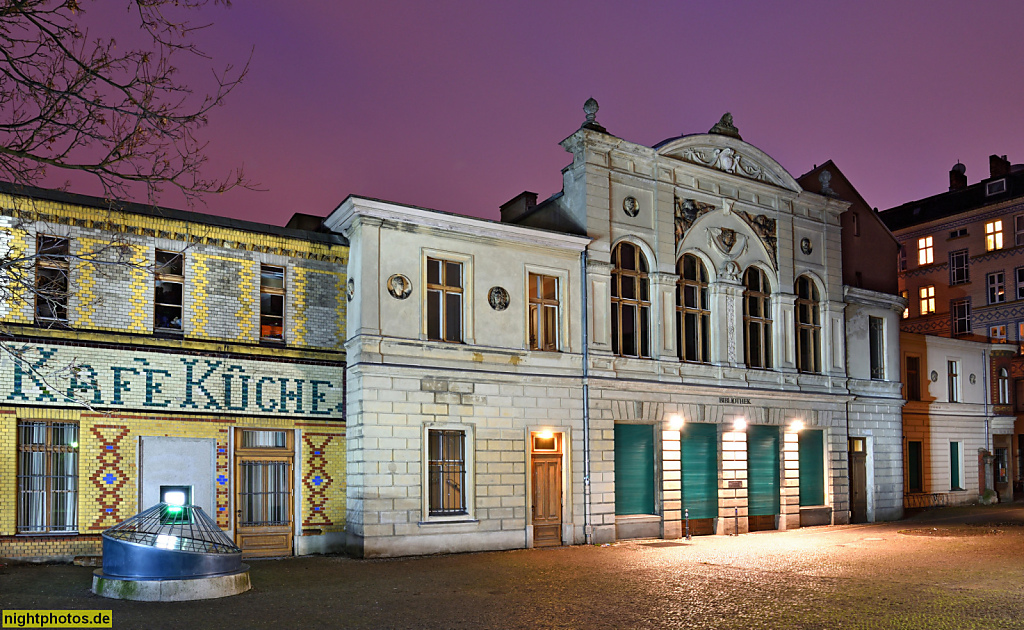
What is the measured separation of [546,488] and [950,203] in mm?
36056

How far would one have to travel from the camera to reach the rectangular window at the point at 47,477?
53.0ft

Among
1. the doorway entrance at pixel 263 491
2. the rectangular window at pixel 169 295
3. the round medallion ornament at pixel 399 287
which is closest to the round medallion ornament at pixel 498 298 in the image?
the round medallion ornament at pixel 399 287

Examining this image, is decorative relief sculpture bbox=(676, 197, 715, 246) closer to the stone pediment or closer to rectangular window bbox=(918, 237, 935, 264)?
the stone pediment

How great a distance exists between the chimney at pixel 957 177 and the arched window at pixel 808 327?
28.0 metres

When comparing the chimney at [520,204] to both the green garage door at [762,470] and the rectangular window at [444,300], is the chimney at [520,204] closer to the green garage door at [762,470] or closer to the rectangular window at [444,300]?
the rectangular window at [444,300]

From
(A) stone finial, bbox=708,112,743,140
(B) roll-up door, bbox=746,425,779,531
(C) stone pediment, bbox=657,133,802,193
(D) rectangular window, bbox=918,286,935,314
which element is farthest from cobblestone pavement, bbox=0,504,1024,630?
(D) rectangular window, bbox=918,286,935,314

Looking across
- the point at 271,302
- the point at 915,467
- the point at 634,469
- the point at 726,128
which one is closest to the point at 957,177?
the point at 915,467

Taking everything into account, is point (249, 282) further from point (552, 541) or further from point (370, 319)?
point (552, 541)

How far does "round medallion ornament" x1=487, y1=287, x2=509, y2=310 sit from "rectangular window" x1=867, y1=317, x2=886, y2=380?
14531mm

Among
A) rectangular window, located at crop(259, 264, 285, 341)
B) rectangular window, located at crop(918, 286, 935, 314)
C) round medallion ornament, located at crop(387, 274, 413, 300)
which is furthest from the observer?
rectangular window, located at crop(918, 286, 935, 314)

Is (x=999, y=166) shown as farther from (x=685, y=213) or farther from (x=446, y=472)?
(x=446, y=472)

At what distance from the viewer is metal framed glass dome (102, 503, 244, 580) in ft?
40.8

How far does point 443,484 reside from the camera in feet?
65.0

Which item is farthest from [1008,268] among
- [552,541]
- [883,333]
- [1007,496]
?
[552,541]
